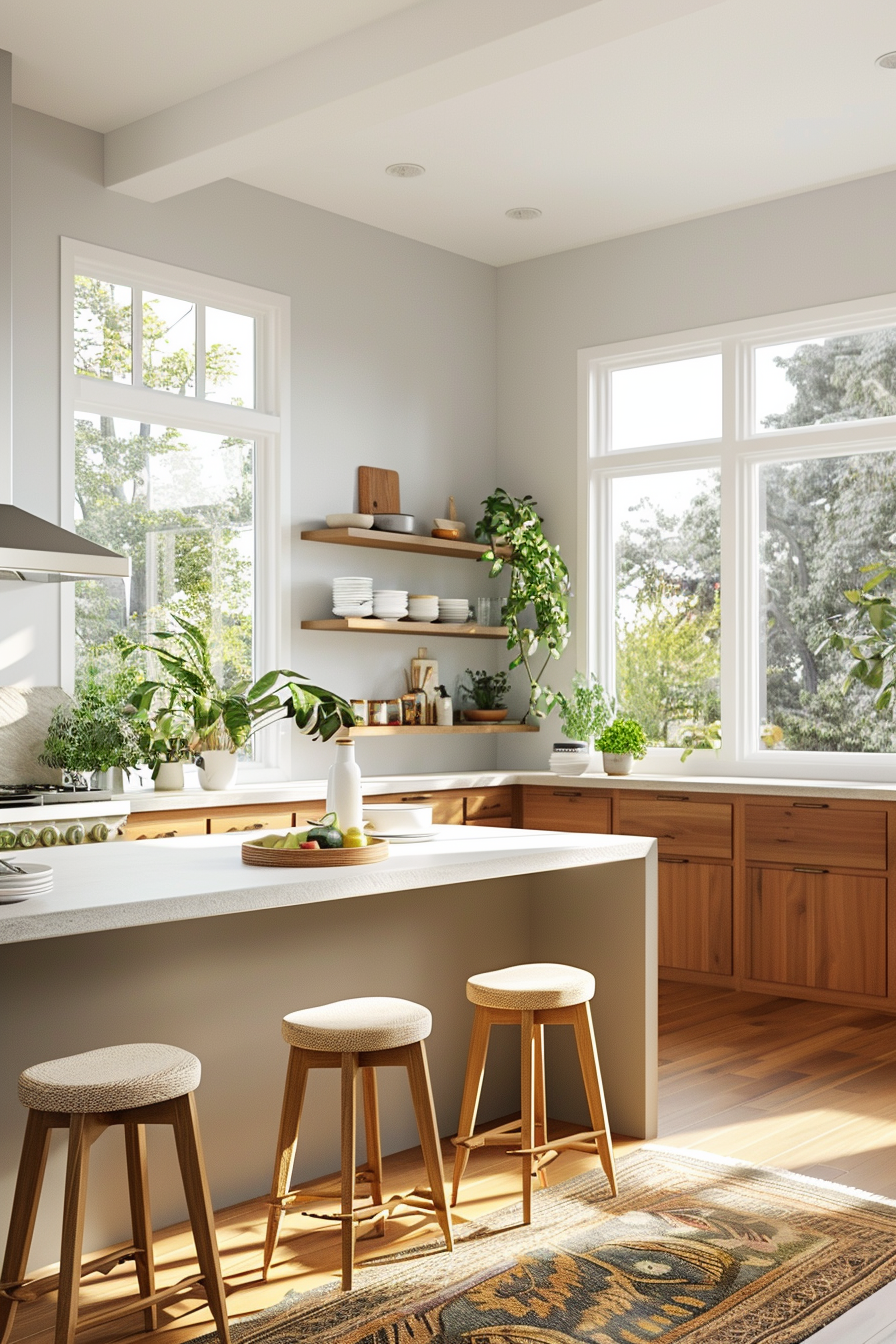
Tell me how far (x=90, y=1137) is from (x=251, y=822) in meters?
2.85

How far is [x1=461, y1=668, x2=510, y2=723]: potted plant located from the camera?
21.7 feet

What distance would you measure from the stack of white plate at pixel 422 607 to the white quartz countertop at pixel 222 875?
2659mm

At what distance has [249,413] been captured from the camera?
5.78 meters

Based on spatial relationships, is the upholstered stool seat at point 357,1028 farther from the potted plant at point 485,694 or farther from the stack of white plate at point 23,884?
the potted plant at point 485,694

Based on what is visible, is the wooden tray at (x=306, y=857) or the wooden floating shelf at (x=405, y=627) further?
the wooden floating shelf at (x=405, y=627)

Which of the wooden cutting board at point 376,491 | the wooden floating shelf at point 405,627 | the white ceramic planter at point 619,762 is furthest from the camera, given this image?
the wooden cutting board at point 376,491

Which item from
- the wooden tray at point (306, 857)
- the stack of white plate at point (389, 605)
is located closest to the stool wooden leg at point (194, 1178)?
the wooden tray at point (306, 857)

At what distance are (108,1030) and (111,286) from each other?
11.3 feet

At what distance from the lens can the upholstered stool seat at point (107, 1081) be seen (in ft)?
7.14

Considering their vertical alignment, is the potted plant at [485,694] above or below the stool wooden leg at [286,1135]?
above

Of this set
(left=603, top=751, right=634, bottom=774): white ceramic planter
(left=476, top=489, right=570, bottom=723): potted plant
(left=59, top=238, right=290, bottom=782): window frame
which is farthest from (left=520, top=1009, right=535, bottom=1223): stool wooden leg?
(left=476, top=489, right=570, bottom=723): potted plant

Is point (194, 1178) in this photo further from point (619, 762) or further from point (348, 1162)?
point (619, 762)

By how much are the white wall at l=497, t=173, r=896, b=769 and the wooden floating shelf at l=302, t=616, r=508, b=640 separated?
0.43 metres

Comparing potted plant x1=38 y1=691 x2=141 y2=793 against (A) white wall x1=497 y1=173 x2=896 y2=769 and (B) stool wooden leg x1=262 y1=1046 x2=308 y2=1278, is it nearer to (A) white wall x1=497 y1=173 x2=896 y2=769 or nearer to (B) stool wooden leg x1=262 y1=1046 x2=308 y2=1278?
(B) stool wooden leg x1=262 y1=1046 x2=308 y2=1278
